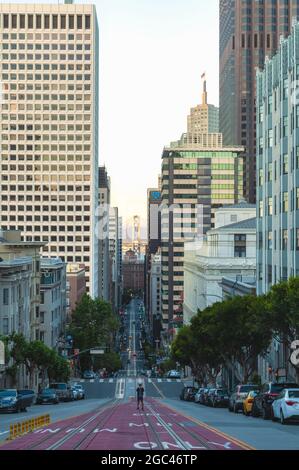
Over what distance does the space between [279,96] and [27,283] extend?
42.2 metres

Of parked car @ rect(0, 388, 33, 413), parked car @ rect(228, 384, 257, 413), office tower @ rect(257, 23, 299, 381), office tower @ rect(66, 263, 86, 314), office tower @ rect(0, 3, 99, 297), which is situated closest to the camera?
parked car @ rect(228, 384, 257, 413)

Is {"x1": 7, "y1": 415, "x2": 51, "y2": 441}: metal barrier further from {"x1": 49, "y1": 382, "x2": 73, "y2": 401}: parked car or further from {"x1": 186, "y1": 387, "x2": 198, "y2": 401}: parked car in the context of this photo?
{"x1": 186, "y1": 387, "x2": 198, "y2": 401}: parked car

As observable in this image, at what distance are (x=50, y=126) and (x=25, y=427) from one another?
554 feet

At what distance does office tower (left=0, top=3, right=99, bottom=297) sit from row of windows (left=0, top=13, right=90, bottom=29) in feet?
0.74

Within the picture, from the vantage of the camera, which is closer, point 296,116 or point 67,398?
point 296,116

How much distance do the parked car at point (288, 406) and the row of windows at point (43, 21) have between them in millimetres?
169679

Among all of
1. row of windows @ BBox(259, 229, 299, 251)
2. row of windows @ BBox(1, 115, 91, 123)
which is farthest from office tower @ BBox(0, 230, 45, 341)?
row of windows @ BBox(1, 115, 91, 123)

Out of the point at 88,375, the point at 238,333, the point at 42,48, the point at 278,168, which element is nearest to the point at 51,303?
the point at 88,375

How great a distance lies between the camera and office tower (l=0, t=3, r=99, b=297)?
193 metres

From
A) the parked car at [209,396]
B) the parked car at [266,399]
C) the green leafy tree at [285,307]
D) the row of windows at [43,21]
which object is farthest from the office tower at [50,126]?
the parked car at [266,399]

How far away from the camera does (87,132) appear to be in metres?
195

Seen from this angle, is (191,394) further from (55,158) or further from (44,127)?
(44,127)
